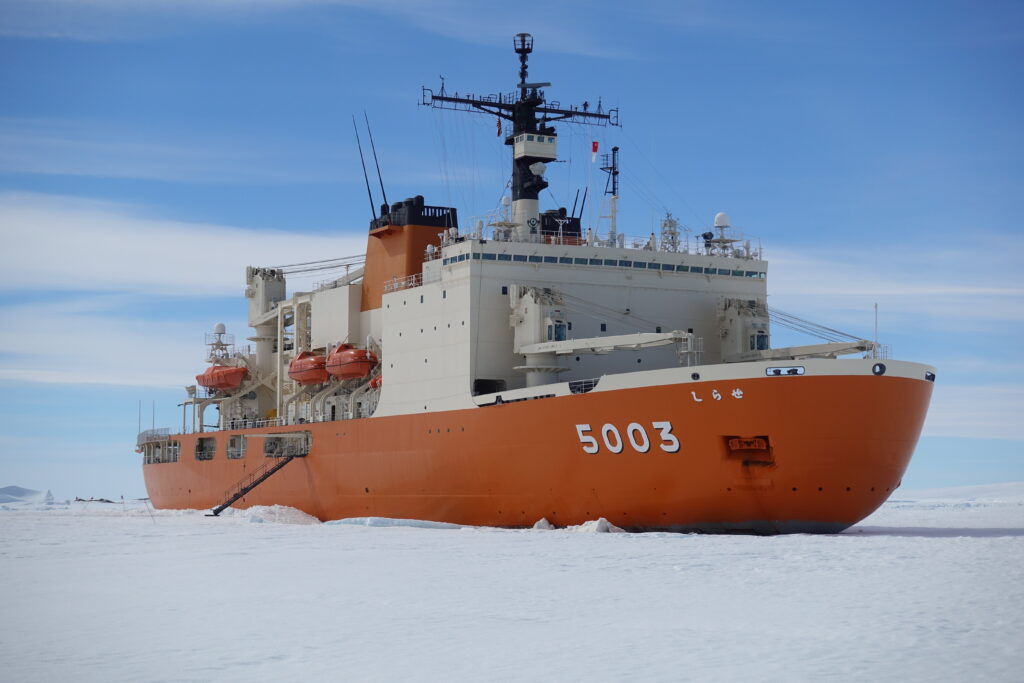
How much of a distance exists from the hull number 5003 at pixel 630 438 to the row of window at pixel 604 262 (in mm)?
5928

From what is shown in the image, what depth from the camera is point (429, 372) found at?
29.2 meters

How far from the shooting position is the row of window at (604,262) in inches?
1113

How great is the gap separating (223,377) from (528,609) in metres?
30.4

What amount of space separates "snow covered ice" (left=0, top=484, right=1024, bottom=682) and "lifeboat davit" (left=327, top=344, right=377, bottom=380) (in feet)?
34.4

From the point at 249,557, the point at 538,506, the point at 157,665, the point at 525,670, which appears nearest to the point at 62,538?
the point at 249,557

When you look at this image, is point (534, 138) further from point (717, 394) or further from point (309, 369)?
point (717, 394)

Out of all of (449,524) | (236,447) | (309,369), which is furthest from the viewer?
(236,447)

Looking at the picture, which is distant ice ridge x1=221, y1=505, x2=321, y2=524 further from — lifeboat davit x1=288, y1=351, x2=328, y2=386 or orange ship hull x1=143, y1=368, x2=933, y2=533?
orange ship hull x1=143, y1=368, x2=933, y2=533

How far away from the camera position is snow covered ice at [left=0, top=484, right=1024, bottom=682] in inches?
428

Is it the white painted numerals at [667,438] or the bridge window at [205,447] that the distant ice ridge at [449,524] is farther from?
the bridge window at [205,447]

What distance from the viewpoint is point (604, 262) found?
2895 cm

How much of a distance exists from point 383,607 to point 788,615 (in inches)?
194

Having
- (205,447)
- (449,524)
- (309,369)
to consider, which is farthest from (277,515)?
(205,447)

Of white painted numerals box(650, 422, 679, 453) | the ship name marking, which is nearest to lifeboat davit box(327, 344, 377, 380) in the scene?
white painted numerals box(650, 422, 679, 453)
